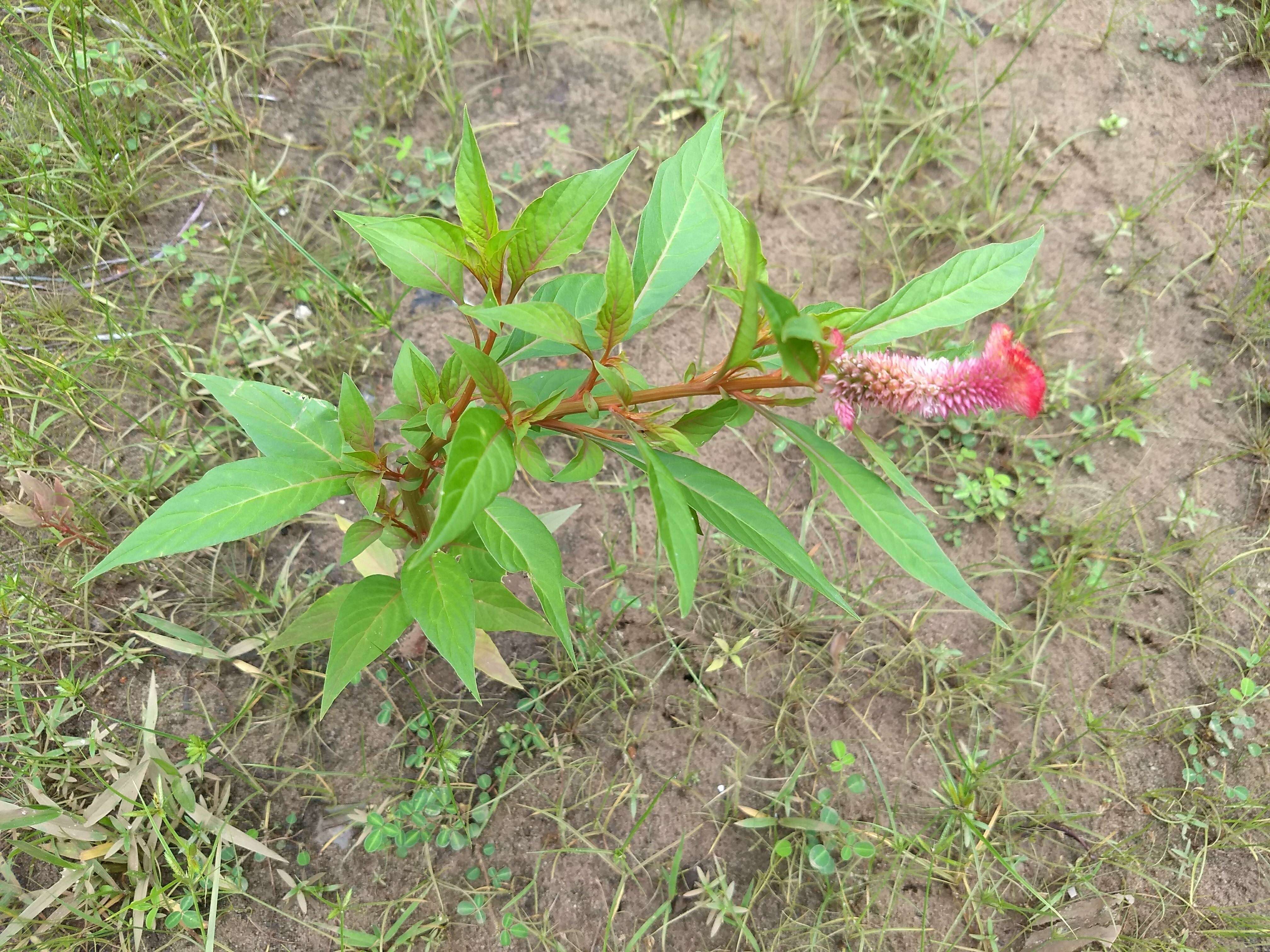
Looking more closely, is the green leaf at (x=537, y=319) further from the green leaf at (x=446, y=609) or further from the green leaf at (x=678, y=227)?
the green leaf at (x=446, y=609)

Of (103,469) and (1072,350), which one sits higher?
(1072,350)

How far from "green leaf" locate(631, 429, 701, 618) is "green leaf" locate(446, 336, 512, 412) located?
0.77 ft

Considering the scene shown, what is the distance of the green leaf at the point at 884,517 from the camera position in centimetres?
120

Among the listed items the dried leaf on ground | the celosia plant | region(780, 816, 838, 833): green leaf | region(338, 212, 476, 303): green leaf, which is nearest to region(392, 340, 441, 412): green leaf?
the celosia plant

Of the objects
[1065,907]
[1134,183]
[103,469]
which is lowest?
[1065,907]

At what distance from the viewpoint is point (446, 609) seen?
4.70 ft

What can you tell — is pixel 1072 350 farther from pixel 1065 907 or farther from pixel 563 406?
pixel 563 406

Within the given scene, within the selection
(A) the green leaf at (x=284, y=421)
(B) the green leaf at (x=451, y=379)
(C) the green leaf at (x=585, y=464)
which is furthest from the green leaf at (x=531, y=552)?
(A) the green leaf at (x=284, y=421)

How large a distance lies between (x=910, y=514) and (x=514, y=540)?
70 cm

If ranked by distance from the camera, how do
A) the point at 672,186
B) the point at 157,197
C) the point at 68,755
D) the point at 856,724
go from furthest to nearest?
→ the point at 157,197
the point at 856,724
the point at 68,755
the point at 672,186

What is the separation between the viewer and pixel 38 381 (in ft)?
8.00

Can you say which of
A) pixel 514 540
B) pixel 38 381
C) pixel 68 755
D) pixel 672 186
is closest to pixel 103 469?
pixel 38 381

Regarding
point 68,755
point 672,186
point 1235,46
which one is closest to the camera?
point 672,186

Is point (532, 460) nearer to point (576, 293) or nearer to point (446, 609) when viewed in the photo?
point (446, 609)
